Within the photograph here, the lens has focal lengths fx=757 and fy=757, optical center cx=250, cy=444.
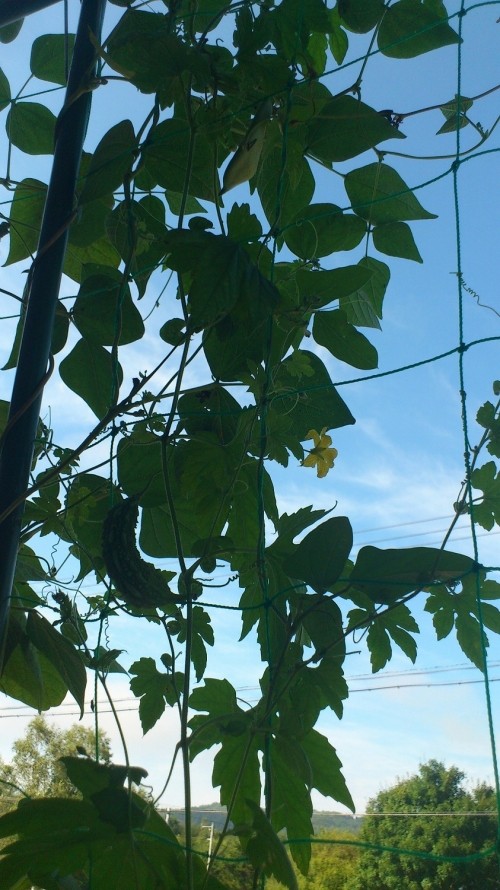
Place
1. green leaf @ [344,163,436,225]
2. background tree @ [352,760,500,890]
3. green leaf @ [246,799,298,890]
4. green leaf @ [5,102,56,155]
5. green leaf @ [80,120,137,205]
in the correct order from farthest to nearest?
1. background tree @ [352,760,500,890]
2. green leaf @ [5,102,56,155]
3. green leaf @ [344,163,436,225]
4. green leaf @ [80,120,137,205]
5. green leaf @ [246,799,298,890]

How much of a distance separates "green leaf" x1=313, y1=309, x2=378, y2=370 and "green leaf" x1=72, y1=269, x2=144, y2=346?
16 centimetres

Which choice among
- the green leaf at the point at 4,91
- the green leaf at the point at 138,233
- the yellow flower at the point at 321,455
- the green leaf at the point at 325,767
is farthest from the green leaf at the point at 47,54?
the green leaf at the point at 325,767

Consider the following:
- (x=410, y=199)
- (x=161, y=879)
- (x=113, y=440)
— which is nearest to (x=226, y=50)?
(x=410, y=199)

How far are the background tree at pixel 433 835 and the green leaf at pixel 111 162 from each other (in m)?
15.4

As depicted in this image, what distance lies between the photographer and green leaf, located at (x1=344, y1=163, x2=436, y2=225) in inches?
A: 28.1

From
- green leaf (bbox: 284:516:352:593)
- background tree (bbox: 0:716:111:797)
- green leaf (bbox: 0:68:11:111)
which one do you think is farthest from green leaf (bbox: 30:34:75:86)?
background tree (bbox: 0:716:111:797)

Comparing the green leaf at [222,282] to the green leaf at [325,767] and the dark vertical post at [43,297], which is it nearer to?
the dark vertical post at [43,297]

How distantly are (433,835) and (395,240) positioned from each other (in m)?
16.3

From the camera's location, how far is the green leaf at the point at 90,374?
701mm

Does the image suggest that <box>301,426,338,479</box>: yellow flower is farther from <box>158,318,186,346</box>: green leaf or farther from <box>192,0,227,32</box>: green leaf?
<box>192,0,227,32</box>: green leaf

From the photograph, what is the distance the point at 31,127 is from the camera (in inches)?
32.4

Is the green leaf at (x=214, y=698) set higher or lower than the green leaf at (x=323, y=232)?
lower

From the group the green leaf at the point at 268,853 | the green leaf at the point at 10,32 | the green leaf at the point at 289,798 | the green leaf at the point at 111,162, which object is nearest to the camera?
the green leaf at the point at 268,853

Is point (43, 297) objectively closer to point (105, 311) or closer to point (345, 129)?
point (105, 311)
